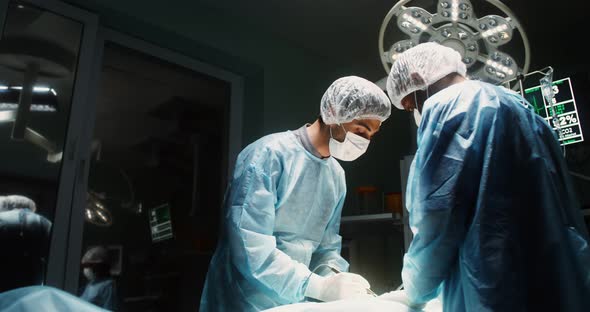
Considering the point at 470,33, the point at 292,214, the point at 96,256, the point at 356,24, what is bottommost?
the point at 96,256

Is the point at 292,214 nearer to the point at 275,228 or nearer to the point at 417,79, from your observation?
the point at 275,228

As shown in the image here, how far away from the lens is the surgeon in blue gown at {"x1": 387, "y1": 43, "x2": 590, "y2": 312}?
884 mm

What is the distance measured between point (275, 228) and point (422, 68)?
70cm

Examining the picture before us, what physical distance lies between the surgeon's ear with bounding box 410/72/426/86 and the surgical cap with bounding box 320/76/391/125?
0.34 metres

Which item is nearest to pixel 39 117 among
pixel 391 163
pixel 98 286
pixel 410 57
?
pixel 98 286

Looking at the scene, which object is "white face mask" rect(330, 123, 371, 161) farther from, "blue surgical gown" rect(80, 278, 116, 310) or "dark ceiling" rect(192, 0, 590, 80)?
"blue surgical gown" rect(80, 278, 116, 310)

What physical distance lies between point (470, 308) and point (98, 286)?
2.02 m

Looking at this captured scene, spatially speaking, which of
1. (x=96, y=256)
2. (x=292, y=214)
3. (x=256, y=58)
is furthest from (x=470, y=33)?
Answer: (x=96, y=256)

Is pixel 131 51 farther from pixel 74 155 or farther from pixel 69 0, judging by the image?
pixel 74 155

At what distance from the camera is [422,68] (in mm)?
1303

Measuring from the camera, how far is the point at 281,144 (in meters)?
1.67

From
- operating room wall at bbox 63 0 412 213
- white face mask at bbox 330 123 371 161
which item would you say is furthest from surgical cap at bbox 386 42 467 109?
operating room wall at bbox 63 0 412 213

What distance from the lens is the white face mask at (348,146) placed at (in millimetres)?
1695

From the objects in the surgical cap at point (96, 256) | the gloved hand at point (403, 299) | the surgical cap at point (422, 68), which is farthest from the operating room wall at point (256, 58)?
the gloved hand at point (403, 299)
